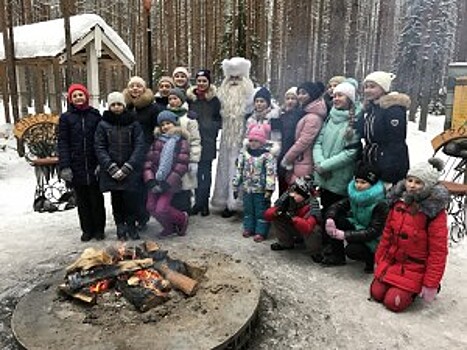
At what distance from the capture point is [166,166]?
4.97m

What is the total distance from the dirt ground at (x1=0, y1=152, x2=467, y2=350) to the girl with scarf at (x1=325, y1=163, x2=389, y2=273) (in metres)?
0.27

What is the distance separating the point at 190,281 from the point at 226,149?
9.47 ft

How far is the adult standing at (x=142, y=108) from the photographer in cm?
514

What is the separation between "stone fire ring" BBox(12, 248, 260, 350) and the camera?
261cm

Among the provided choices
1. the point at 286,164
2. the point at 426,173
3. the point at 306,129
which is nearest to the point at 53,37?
the point at 286,164

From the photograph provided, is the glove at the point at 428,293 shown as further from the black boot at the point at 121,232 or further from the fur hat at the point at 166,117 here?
the black boot at the point at 121,232

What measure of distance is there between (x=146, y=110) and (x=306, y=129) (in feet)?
6.58

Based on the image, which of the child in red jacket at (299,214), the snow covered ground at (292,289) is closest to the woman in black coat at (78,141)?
the snow covered ground at (292,289)

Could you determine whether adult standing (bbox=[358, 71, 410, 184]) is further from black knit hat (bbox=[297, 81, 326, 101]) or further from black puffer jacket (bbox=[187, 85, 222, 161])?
black puffer jacket (bbox=[187, 85, 222, 161])

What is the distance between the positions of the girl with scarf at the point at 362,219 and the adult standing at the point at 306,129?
2.71ft

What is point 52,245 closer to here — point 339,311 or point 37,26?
point 339,311

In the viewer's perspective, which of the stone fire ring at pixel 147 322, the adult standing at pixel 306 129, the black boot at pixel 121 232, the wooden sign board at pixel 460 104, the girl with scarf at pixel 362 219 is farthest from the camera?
the wooden sign board at pixel 460 104

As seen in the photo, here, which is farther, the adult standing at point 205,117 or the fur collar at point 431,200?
the adult standing at point 205,117

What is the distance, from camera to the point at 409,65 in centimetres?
1992
